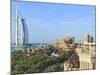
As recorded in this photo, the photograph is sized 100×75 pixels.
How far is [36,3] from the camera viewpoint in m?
2.33

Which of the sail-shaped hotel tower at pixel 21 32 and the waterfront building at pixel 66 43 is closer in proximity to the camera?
the sail-shaped hotel tower at pixel 21 32

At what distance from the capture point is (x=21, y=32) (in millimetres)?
2293

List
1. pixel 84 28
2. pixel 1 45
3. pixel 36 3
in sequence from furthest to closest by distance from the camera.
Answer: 1. pixel 84 28
2. pixel 36 3
3. pixel 1 45

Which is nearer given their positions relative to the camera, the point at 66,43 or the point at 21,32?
the point at 21,32

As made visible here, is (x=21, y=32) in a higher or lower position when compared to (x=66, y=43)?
higher

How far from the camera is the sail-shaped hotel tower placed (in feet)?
7.42

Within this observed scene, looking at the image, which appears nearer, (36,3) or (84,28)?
(36,3)

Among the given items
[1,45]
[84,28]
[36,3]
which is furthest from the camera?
[84,28]

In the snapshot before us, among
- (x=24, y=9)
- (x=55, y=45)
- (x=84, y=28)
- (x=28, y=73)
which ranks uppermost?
(x=24, y=9)

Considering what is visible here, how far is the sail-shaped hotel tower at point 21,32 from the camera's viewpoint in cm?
226

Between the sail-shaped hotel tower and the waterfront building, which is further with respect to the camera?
the waterfront building

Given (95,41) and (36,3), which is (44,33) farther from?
(95,41)
